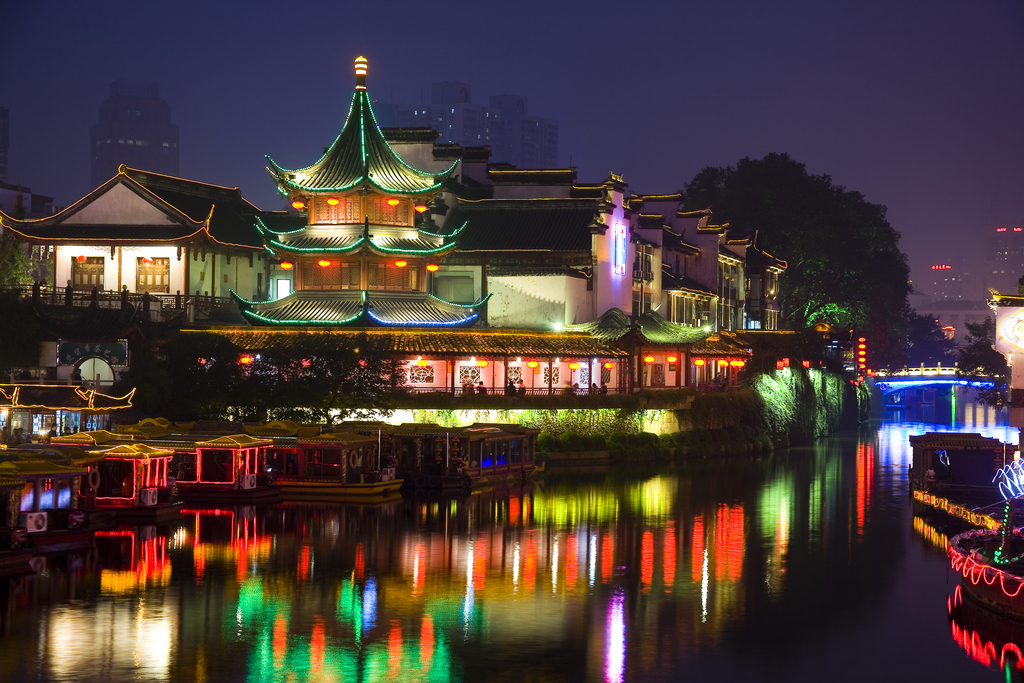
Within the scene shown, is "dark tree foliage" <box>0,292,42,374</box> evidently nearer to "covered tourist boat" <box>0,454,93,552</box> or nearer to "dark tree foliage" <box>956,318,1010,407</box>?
"covered tourist boat" <box>0,454,93,552</box>

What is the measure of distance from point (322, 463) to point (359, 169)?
2075 centimetres

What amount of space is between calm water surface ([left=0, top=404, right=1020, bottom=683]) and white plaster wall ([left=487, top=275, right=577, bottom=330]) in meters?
22.8

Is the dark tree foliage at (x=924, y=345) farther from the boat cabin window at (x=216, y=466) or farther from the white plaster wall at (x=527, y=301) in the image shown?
the boat cabin window at (x=216, y=466)

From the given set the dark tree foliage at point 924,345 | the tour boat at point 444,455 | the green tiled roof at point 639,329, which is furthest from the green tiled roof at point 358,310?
the dark tree foliage at point 924,345

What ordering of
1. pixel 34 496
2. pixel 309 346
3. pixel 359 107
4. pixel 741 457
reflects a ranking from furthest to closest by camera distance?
pixel 741 457 < pixel 359 107 < pixel 309 346 < pixel 34 496

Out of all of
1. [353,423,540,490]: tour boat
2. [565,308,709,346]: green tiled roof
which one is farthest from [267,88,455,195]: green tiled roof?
[353,423,540,490]: tour boat

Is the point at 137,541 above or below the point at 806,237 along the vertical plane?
below

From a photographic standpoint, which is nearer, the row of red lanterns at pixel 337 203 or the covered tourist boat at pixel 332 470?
the covered tourist boat at pixel 332 470

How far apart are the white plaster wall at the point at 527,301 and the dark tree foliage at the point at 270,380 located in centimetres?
1313

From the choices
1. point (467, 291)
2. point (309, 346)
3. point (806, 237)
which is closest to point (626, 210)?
point (467, 291)

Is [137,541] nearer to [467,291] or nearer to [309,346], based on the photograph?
[309,346]

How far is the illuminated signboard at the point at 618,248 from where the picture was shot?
7188 centimetres

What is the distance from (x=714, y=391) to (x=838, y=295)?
40.2 meters

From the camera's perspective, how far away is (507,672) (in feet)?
78.3
